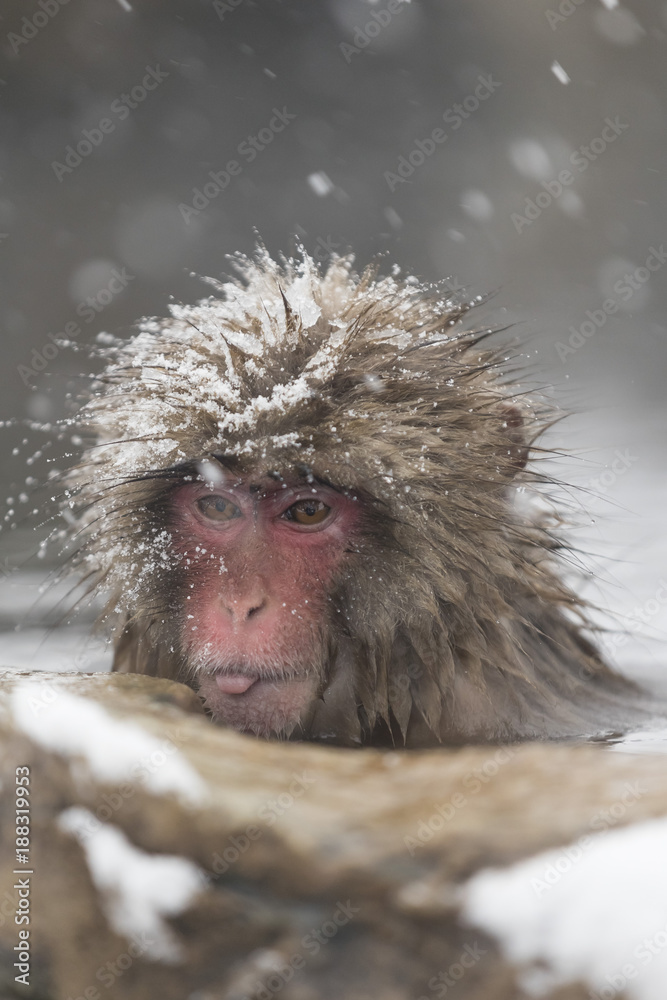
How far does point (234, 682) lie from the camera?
2.04 meters

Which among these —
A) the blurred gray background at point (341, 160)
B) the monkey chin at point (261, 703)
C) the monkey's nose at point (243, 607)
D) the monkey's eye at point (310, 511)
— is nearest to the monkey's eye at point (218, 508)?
the monkey's eye at point (310, 511)

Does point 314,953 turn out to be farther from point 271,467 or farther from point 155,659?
Answer: point 155,659

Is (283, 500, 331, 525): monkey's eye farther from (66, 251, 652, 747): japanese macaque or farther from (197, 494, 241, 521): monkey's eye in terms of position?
(197, 494, 241, 521): monkey's eye

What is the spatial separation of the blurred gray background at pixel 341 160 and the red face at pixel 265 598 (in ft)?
16.7

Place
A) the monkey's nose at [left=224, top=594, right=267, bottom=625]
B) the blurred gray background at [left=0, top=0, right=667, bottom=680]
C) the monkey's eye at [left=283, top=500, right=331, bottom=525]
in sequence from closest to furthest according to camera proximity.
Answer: the monkey's nose at [left=224, top=594, right=267, bottom=625], the monkey's eye at [left=283, top=500, right=331, bottom=525], the blurred gray background at [left=0, top=0, right=667, bottom=680]

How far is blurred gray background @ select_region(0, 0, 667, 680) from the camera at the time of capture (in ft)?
23.7

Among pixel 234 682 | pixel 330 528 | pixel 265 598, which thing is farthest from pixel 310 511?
pixel 234 682

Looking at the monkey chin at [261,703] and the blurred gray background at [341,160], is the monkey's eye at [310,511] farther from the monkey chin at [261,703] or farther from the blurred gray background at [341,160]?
the blurred gray background at [341,160]

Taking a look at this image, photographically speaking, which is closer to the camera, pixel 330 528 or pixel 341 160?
pixel 330 528

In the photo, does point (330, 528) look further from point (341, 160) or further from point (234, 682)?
point (341, 160)

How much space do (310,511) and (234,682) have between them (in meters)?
0.39

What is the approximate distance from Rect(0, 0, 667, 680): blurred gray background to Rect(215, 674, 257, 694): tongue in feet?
17.1

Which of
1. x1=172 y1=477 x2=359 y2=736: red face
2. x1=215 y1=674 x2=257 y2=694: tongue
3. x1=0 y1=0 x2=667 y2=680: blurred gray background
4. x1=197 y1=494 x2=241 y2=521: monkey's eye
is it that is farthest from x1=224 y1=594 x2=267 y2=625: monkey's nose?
x1=0 y1=0 x2=667 y2=680: blurred gray background

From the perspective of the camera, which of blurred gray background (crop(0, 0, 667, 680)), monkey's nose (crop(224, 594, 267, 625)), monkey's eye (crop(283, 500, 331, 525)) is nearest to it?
monkey's nose (crop(224, 594, 267, 625))
